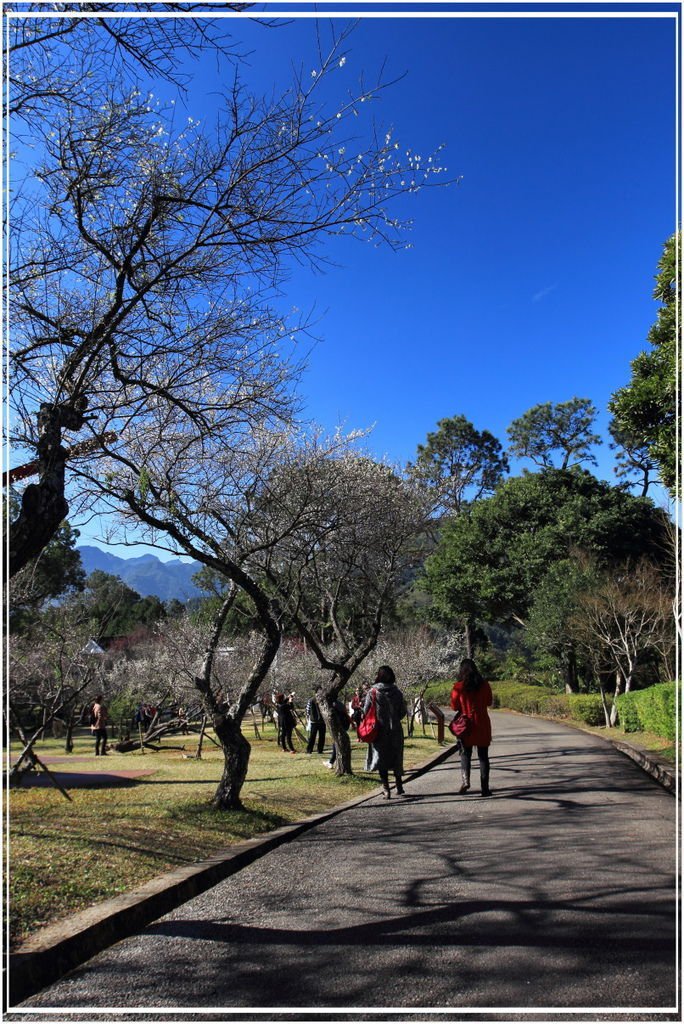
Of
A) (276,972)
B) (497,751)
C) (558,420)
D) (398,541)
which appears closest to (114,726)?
(497,751)

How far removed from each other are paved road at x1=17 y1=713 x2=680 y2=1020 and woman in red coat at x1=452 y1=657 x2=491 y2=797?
187cm

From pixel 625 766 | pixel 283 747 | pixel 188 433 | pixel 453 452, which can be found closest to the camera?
pixel 188 433


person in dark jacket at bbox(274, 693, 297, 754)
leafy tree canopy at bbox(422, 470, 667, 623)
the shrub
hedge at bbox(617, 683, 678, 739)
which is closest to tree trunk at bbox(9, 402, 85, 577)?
hedge at bbox(617, 683, 678, 739)

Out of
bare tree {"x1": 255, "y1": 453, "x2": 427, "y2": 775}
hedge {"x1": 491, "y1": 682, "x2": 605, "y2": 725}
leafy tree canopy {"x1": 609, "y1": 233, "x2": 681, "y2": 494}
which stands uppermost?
leafy tree canopy {"x1": 609, "y1": 233, "x2": 681, "y2": 494}

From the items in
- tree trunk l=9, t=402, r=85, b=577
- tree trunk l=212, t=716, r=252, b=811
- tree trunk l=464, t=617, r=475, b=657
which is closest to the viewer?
tree trunk l=9, t=402, r=85, b=577

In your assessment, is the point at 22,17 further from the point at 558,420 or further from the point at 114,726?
the point at 558,420

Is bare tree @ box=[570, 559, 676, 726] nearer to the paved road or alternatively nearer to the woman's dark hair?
the woman's dark hair

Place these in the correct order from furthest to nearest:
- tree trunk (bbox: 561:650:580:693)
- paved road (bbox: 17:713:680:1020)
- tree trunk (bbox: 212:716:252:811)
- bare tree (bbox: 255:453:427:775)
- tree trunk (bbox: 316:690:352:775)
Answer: tree trunk (bbox: 561:650:580:693) → tree trunk (bbox: 316:690:352:775) → bare tree (bbox: 255:453:427:775) → tree trunk (bbox: 212:716:252:811) → paved road (bbox: 17:713:680:1020)

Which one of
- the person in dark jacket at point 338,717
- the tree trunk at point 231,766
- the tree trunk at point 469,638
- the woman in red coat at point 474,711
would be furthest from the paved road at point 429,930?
the tree trunk at point 469,638

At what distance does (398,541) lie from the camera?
46.8ft

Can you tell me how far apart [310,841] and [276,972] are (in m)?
3.58

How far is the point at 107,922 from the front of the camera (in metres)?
4.13

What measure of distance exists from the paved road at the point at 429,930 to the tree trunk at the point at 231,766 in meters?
1.17

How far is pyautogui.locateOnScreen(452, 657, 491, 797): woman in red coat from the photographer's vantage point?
30.1 ft
